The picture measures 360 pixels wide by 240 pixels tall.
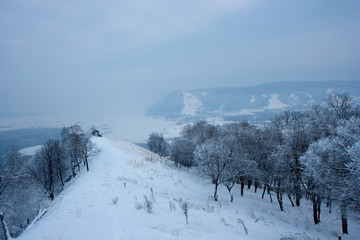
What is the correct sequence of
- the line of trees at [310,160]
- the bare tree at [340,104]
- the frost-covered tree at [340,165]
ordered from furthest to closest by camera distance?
the bare tree at [340,104] → the line of trees at [310,160] → the frost-covered tree at [340,165]

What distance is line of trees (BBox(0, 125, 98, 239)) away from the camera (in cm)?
1895

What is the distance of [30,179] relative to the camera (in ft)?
83.0

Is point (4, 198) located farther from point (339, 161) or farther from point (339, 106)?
point (339, 106)

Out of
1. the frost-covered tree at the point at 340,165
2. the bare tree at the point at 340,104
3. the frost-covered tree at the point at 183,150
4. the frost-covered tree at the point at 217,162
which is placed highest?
the bare tree at the point at 340,104

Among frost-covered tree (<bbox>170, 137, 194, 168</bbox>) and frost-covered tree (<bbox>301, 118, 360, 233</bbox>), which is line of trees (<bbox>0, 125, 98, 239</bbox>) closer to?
frost-covered tree (<bbox>170, 137, 194, 168</bbox>)

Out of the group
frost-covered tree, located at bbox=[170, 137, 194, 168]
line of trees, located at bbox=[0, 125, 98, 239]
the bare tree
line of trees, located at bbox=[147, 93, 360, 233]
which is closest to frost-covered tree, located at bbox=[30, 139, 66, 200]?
line of trees, located at bbox=[0, 125, 98, 239]

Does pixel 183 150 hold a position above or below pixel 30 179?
below

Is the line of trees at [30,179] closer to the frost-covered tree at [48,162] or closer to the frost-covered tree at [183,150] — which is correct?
the frost-covered tree at [48,162]

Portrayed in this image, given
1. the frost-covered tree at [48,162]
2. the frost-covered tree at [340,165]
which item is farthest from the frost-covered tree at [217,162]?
the frost-covered tree at [48,162]

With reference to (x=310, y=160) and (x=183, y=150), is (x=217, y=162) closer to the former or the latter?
(x=310, y=160)

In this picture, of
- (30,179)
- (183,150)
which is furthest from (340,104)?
(30,179)

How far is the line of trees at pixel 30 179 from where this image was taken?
1895 centimetres

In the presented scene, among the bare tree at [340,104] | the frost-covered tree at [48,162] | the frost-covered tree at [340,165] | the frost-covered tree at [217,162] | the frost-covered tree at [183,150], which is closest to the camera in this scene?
the frost-covered tree at [340,165]

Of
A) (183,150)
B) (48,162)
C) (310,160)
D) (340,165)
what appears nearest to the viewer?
(340,165)
